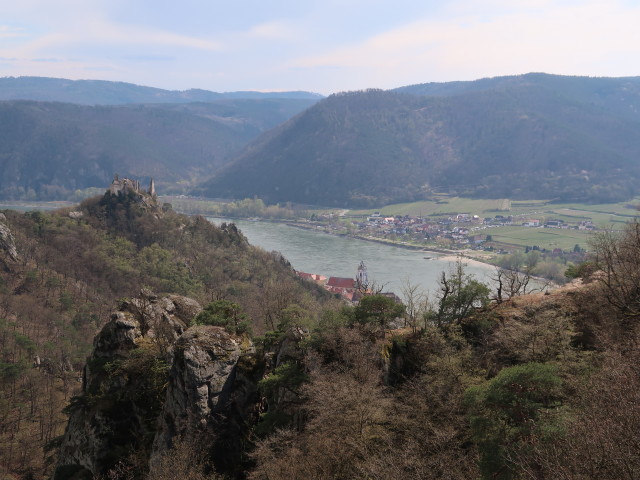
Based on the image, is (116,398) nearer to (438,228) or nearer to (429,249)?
(429,249)

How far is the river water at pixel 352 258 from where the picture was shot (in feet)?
267

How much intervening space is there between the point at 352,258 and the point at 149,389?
79.4 meters

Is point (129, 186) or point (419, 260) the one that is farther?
point (419, 260)

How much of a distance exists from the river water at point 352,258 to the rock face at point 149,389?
45830mm

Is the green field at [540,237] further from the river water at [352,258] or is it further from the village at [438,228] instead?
the river water at [352,258]

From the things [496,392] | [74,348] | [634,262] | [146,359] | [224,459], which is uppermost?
[634,262]

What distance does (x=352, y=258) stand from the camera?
101438mm

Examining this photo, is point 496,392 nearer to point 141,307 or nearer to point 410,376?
point 410,376

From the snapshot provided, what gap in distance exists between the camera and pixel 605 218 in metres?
124

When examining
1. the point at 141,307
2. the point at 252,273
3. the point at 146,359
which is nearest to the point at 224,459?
the point at 146,359

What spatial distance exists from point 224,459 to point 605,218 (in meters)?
127

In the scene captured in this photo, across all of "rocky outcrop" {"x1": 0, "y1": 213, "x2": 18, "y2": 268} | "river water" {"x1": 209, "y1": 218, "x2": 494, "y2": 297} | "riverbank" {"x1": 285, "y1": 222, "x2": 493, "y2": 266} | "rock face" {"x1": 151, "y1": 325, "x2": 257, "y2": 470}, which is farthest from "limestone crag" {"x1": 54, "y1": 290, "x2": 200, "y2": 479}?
"riverbank" {"x1": 285, "y1": 222, "x2": 493, "y2": 266}

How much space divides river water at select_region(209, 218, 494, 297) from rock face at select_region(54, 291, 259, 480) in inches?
1804

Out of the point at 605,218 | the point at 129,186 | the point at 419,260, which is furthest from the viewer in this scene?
the point at 605,218
